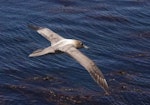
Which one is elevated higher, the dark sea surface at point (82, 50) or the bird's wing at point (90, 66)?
the bird's wing at point (90, 66)

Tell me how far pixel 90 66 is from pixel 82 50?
40.3 feet

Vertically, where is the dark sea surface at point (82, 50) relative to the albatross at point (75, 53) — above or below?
below

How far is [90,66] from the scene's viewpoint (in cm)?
2105

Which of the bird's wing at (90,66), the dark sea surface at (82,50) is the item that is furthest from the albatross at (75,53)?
the dark sea surface at (82,50)

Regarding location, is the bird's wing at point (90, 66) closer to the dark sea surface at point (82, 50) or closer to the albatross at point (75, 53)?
the albatross at point (75, 53)

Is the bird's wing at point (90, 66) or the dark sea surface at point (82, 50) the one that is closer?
the bird's wing at point (90, 66)

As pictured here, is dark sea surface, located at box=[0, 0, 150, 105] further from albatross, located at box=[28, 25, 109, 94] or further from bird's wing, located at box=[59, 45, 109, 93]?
bird's wing, located at box=[59, 45, 109, 93]

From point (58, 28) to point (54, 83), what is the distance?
30.1 feet

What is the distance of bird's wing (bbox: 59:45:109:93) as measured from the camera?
67.5 ft

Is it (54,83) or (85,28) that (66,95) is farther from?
(85,28)

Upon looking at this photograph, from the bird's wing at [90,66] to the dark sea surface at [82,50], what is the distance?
5113mm

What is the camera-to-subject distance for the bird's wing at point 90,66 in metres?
20.6

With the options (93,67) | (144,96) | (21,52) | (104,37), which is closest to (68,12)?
(104,37)

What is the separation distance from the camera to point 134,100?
27.2 m
